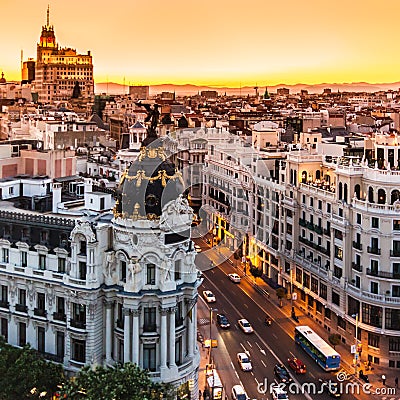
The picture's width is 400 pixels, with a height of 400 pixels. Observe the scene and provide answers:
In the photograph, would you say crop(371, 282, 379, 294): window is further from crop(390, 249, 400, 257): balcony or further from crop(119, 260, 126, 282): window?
crop(119, 260, 126, 282): window

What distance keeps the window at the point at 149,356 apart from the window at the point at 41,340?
9124 millimetres

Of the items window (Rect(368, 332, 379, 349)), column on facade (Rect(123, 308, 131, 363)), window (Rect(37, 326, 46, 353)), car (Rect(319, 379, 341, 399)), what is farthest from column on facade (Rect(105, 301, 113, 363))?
window (Rect(368, 332, 379, 349))

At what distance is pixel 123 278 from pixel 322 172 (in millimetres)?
40544

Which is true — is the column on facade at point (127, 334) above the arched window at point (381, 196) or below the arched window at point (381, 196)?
below

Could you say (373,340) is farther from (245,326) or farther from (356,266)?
(245,326)

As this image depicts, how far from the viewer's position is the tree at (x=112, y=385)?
4888 centimetres

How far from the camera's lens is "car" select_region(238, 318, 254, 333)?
78750 millimetres

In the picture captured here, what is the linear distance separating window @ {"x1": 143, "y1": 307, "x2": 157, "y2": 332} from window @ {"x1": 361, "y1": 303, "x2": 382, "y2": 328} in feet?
88.9

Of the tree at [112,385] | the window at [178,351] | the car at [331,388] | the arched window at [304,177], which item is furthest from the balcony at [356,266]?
the tree at [112,385]

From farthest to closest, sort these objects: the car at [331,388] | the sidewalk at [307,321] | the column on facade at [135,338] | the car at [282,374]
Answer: the sidewalk at [307,321], the car at [282,374], the car at [331,388], the column on facade at [135,338]

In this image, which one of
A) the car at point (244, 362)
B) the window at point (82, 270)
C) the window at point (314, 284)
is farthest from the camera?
the window at point (314, 284)

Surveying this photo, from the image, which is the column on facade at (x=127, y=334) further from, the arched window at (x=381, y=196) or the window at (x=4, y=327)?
the arched window at (x=381, y=196)

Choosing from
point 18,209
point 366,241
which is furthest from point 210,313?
point 18,209

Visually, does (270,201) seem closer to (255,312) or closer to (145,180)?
(255,312)
